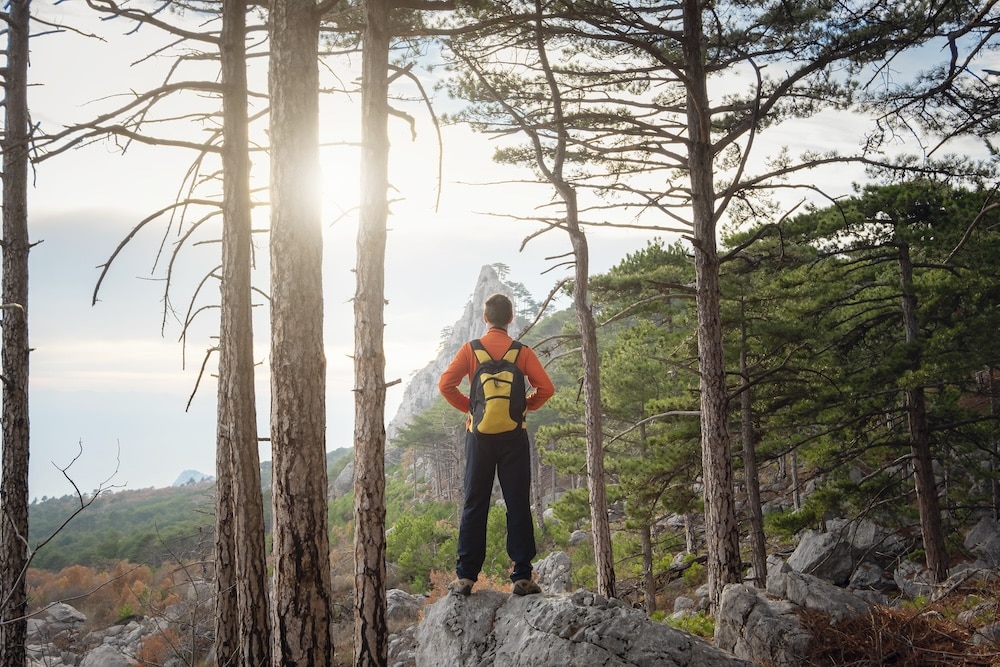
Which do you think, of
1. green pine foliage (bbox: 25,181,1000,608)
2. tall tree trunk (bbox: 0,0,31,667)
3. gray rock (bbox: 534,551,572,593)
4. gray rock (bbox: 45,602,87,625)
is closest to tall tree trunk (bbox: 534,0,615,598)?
green pine foliage (bbox: 25,181,1000,608)

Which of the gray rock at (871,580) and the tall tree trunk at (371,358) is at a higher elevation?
the tall tree trunk at (371,358)

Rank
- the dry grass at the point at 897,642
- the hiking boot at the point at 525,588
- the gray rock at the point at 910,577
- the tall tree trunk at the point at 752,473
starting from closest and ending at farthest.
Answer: the dry grass at the point at 897,642
the hiking boot at the point at 525,588
the tall tree trunk at the point at 752,473
the gray rock at the point at 910,577

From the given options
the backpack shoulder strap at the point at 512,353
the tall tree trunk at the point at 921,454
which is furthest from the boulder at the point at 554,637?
the tall tree trunk at the point at 921,454

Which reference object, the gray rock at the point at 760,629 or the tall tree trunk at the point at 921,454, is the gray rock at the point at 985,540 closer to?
the tall tree trunk at the point at 921,454

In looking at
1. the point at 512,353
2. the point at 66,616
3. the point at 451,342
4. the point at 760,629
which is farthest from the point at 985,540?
the point at 451,342

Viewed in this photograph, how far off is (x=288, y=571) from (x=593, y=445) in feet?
21.5

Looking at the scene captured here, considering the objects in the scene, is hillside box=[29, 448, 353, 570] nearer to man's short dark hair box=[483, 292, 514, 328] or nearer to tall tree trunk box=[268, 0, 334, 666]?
tall tree trunk box=[268, 0, 334, 666]

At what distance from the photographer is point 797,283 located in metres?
10.8

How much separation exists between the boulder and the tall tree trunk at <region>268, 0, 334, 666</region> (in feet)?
2.81

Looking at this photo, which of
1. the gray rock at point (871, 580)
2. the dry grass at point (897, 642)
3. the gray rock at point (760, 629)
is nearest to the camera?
the dry grass at point (897, 642)

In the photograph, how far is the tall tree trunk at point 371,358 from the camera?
171 inches

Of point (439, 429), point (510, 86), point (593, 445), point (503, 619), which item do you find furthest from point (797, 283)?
point (439, 429)

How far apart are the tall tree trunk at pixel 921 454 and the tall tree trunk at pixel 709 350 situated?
573 centimetres

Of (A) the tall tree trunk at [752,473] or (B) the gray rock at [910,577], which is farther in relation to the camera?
(B) the gray rock at [910,577]
